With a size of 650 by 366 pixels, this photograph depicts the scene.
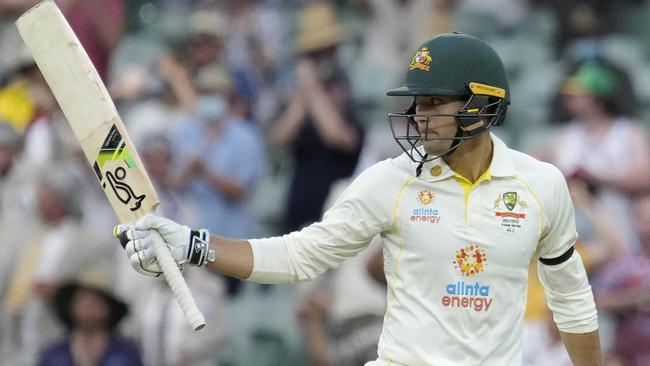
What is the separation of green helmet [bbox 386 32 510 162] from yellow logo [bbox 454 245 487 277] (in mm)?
304

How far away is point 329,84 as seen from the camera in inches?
296

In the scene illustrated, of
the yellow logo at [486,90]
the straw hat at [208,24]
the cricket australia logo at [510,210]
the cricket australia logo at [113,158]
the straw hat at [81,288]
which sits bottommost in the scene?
the straw hat at [81,288]

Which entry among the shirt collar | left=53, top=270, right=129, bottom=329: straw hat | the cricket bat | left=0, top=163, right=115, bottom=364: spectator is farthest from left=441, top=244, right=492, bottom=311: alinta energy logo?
left=0, top=163, right=115, bottom=364: spectator

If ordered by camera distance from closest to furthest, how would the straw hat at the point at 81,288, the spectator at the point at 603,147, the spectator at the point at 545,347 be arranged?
the spectator at the point at 545,347 < the spectator at the point at 603,147 < the straw hat at the point at 81,288

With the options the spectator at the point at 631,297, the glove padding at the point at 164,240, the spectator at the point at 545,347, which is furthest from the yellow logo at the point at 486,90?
the spectator at the point at 631,297

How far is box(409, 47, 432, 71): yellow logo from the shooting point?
4121 millimetres

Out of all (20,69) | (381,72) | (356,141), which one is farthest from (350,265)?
(20,69)

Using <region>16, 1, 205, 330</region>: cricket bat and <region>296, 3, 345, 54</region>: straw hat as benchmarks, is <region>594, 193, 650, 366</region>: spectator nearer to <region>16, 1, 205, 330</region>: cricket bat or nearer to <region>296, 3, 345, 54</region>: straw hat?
<region>296, 3, 345, 54</region>: straw hat

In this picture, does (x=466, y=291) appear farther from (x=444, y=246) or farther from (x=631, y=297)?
(x=631, y=297)

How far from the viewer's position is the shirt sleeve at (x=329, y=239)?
13.5ft

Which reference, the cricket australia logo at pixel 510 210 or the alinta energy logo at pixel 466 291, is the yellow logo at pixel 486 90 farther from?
the alinta energy logo at pixel 466 291

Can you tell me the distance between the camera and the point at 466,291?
159 inches

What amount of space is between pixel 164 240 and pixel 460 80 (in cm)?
103

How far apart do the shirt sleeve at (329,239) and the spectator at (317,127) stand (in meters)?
3.18
